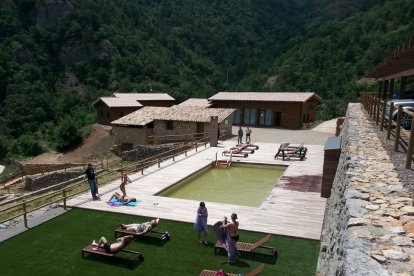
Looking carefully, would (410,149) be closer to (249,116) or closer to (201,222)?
(201,222)

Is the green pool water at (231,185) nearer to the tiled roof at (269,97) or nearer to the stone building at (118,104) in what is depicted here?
the tiled roof at (269,97)

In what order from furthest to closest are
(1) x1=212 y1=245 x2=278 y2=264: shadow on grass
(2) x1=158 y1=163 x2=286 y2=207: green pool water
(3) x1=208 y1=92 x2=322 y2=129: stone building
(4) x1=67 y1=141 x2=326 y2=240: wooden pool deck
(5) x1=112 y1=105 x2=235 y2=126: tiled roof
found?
(3) x1=208 y1=92 x2=322 y2=129: stone building, (5) x1=112 y1=105 x2=235 y2=126: tiled roof, (2) x1=158 y1=163 x2=286 y2=207: green pool water, (4) x1=67 y1=141 x2=326 y2=240: wooden pool deck, (1) x1=212 y1=245 x2=278 y2=264: shadow on grass

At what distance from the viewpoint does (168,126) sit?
34.7m

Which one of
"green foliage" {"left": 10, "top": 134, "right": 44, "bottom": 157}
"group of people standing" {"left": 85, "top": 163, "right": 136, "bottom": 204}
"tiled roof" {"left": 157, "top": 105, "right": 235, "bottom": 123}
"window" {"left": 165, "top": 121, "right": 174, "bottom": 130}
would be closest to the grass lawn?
"group of people standing" {"left": 85, "top": 163, "right": 136, "bottom": 204}

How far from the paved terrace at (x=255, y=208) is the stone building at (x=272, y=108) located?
63.2 ft

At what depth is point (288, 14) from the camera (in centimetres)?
11944

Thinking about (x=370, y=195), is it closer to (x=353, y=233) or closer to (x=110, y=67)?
(x=353, y=233)

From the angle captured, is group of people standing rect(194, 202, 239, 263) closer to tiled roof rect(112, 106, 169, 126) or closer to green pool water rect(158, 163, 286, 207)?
green pool water rect(158, 163, 286, 207)

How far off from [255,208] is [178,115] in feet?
73.2

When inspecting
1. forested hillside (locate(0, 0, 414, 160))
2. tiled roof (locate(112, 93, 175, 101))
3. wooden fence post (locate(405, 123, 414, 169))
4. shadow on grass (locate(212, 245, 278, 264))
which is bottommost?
shadow on grass (locate(212, 245, 278, 264))

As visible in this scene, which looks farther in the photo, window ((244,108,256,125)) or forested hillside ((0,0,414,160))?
forested hillside ((0,0,414,160))

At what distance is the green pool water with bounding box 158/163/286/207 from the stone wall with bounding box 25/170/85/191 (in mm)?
13317

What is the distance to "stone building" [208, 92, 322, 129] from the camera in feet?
129

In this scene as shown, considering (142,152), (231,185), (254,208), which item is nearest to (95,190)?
(254,208)
